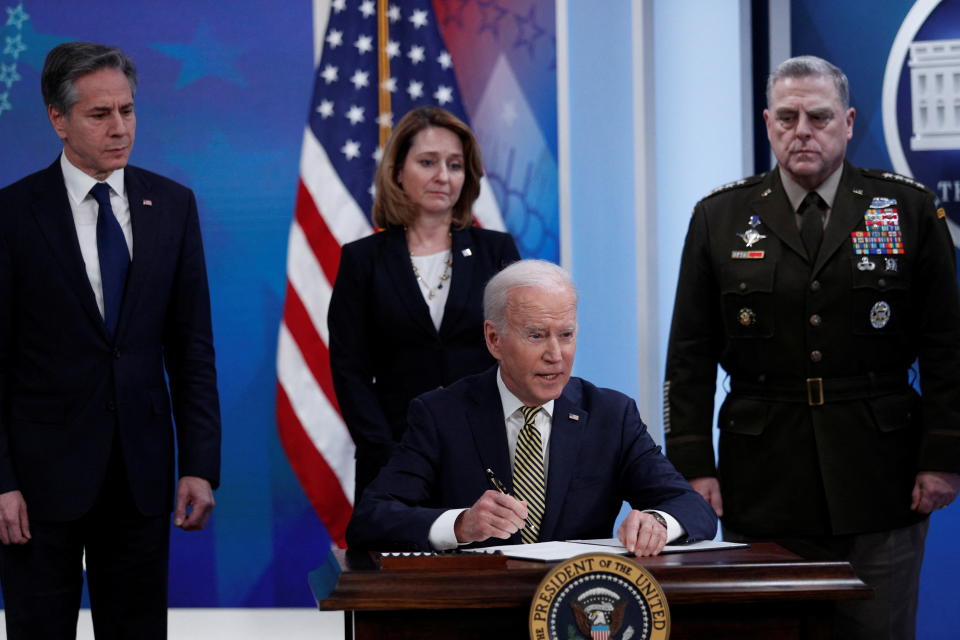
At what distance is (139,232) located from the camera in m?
2.93

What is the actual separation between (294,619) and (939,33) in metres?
3.15

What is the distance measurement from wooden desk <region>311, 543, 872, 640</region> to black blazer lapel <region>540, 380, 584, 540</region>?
49 centimetres

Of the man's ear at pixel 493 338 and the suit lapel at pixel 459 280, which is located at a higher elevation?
the suit lapel at pixel 459 280

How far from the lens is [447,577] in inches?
72.7

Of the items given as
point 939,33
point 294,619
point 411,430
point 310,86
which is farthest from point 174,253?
point 939,33

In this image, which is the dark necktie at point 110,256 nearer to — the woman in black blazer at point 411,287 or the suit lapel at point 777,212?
the woman in black blazer at point 411,287

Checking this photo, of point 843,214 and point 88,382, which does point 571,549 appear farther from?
point 843,214

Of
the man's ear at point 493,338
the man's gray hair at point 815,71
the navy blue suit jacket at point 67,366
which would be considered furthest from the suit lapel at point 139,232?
the man's gray hair at point 815,71

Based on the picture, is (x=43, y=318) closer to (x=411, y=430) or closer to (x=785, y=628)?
(x=411, y=430)

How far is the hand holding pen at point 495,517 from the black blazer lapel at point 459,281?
112 centimetres

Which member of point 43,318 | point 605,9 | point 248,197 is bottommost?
point 43,318

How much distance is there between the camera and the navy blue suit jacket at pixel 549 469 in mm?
2424

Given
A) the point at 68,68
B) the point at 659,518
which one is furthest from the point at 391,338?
the point at 659,518

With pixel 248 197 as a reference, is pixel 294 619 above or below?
below
